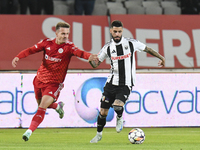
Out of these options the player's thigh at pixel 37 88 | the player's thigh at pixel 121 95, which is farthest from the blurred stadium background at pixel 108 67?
the player's thigh at pixel 121 95

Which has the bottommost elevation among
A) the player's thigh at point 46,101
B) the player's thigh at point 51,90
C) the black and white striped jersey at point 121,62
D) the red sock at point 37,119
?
the red sock at point 37,119

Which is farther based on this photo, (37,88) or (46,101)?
(37,88)

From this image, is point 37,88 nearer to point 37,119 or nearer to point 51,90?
A: point 51,90

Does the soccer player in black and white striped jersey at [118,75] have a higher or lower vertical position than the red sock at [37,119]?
higher

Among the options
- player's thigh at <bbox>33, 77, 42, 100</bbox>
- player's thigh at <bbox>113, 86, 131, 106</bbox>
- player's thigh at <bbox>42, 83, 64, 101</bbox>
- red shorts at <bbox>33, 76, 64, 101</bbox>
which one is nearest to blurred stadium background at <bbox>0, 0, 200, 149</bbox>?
player's thigh at <bbox>33, 77, 42, 100</bbox>

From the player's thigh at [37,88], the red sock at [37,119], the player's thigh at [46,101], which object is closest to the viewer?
the red sock at [37,119]

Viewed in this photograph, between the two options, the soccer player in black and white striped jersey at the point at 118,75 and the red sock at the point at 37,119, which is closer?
the red sock at the point at 37,119

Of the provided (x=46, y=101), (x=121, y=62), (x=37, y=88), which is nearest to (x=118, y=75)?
(x=121, y=62)

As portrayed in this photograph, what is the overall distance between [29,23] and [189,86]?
4.75 meters

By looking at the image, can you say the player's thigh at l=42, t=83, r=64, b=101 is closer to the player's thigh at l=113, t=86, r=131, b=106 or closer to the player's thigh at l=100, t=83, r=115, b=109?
the player's thigh at l=100, t=83, r=115, b=109

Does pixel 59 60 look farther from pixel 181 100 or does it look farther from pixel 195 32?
pixel 195 32

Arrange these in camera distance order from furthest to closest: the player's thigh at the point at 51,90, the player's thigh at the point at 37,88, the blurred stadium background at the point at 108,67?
the blurred stadium background at the point at 108,67 < the player's thigh at the point at 37,88 < the player's thigh at the point at 51,90

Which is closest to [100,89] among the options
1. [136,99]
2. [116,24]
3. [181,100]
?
[136,99]

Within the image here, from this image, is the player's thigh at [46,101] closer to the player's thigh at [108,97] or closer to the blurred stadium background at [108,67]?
the player's thigh at [108,97]
